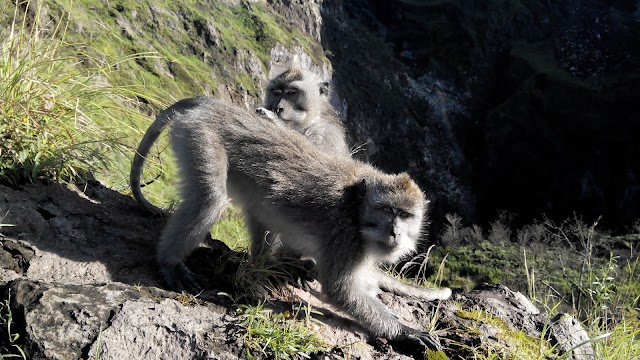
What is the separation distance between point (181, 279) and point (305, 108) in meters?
3.71

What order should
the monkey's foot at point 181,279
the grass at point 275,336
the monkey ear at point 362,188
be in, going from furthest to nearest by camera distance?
the monkey ear at point 362,188
the monkey's foot at point 181,279
the grass at point 275,336

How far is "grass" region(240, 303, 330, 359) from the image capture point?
12.4 feet

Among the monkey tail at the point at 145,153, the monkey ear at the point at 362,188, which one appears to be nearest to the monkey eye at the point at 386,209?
the monkey ear at the point at 362,188

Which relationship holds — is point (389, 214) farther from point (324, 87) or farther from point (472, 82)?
point (472, 82)

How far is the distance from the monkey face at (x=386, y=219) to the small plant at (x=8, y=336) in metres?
2.44

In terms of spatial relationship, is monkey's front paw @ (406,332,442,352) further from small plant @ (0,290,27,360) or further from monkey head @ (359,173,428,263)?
small plant @ (0,290,27,360)

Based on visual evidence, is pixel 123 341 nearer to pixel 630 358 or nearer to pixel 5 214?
pixel 5 214

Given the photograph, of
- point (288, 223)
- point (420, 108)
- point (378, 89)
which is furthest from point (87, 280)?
point (420, 108)

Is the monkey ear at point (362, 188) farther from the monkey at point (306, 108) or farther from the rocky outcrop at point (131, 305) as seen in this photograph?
the monkey at point (306, 108)

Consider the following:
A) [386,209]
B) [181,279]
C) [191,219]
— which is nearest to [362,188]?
[386,209]

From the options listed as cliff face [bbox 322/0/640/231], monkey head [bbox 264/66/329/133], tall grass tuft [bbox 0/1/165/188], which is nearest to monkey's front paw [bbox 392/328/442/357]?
tall grass tuft [bbox 0/1/165/188]

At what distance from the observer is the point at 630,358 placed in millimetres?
4574

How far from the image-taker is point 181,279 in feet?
14.4

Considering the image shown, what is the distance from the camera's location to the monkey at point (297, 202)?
4.44m
